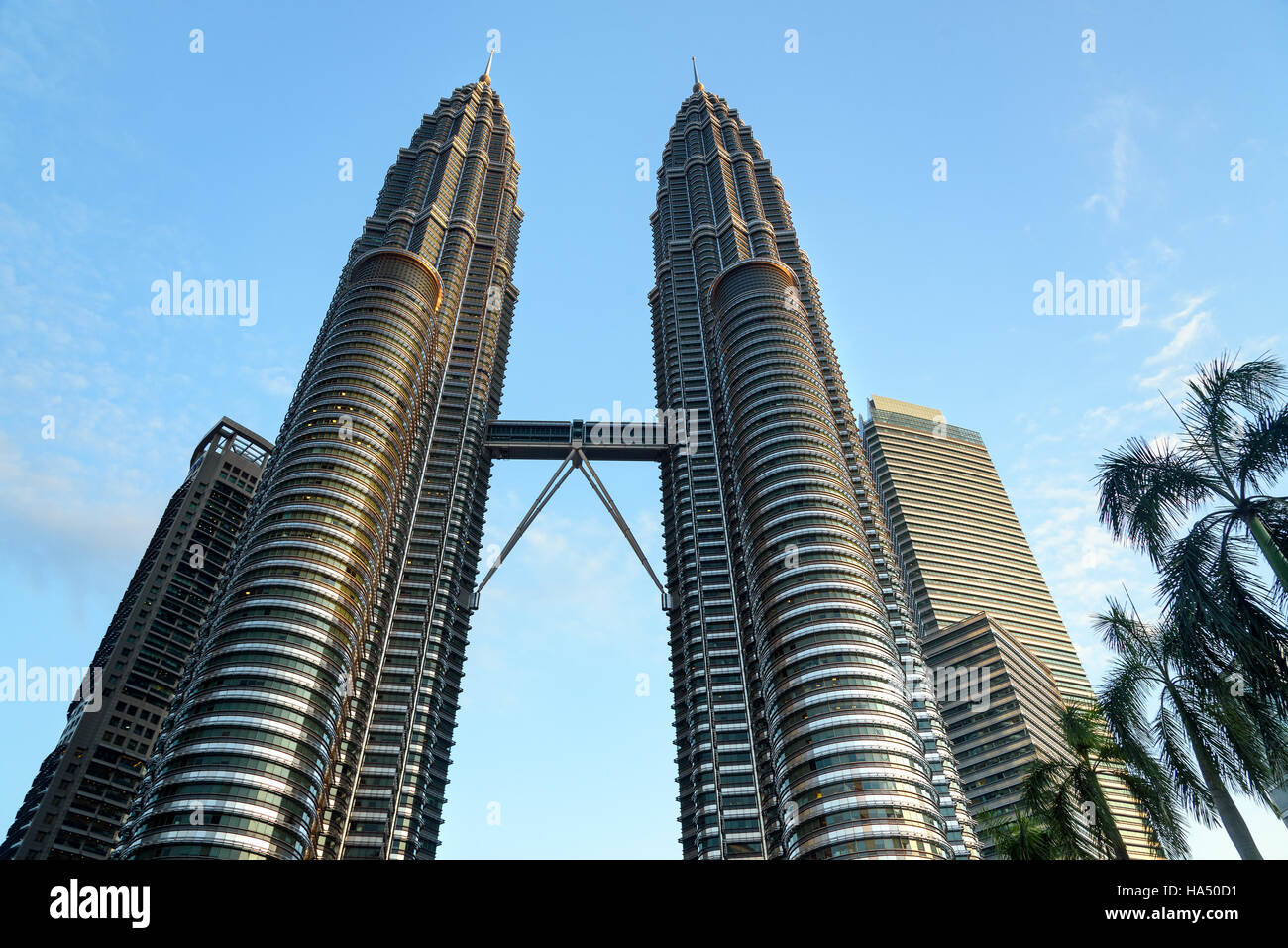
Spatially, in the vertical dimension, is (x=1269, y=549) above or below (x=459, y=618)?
below

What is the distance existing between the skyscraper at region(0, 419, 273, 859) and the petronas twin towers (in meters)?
52.2

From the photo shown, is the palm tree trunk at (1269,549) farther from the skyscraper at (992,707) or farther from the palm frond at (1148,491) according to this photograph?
the skyscraper at (992,707)

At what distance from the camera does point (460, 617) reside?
15262 centimetres

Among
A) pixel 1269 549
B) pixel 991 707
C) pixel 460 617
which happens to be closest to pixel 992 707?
pixel 991 707

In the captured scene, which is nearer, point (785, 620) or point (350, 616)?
point (350, 616)

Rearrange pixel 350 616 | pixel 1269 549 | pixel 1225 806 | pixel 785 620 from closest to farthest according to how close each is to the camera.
A: pixel 1269 549, pixel 1225 806, pixel 350 616, pixel 785 620

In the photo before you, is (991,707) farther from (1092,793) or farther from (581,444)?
(1092,793)

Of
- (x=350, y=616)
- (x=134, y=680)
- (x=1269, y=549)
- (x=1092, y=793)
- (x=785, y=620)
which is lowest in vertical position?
(x=1092, y=793)

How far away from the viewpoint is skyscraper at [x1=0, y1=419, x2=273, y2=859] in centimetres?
14212

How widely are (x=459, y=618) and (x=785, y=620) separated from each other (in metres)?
67.2

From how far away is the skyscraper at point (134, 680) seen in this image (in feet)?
466

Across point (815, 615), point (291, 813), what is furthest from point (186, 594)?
point (815, 615)

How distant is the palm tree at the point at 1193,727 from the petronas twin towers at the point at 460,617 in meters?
63.3

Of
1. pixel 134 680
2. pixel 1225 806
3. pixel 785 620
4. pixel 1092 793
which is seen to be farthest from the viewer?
pixel 134 680
